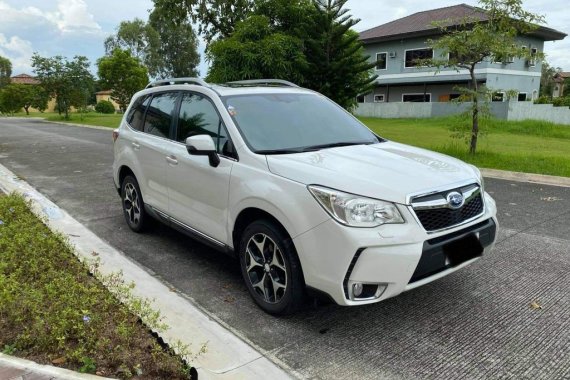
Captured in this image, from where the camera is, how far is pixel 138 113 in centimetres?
541

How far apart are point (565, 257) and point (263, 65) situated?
520 inches

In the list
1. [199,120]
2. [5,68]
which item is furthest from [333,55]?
[5,68]

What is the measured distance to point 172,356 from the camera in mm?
2773

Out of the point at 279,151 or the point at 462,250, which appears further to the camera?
the point at 279,151

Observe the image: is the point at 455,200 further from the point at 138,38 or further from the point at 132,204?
the point at 138,38

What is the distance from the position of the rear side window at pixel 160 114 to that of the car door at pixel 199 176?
8.3 inches

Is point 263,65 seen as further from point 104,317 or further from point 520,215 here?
point 104,317

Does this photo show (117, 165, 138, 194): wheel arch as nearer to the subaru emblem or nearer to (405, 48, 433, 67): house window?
the subaru emblem

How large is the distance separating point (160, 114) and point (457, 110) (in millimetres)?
25736

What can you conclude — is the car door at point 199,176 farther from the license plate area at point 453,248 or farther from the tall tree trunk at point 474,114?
the tall tree trunk at point 474,114

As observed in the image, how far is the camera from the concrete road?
2.85m

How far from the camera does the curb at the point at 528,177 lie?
817cm

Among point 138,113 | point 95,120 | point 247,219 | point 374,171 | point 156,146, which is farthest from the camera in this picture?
point 95,120

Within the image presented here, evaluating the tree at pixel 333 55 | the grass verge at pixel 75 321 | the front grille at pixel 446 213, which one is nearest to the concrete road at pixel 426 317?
the grass verge at pixel 75 321
